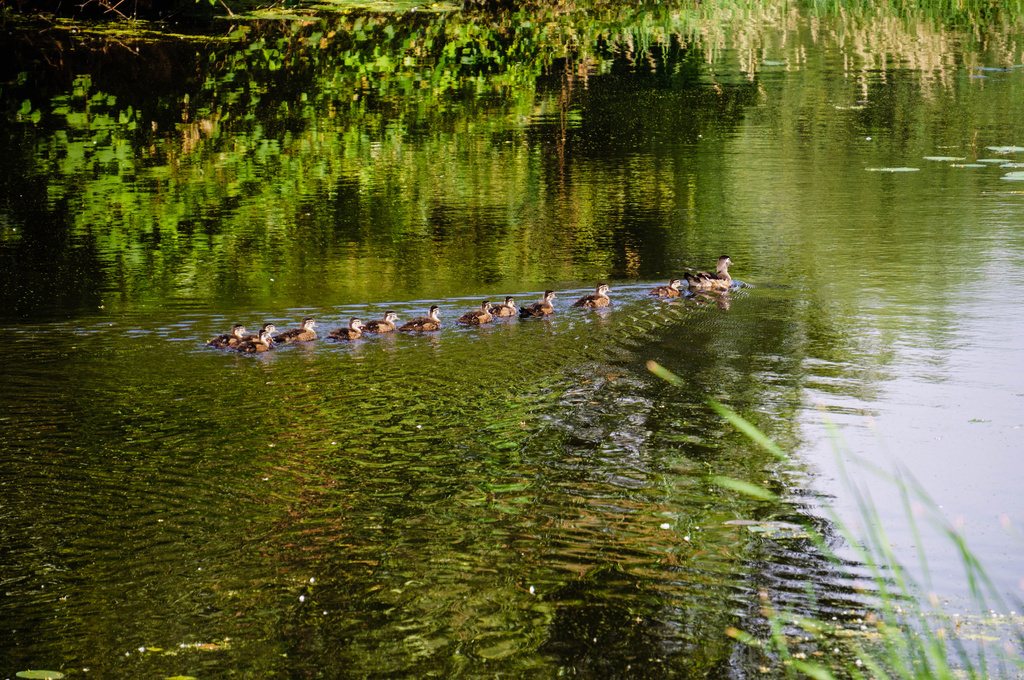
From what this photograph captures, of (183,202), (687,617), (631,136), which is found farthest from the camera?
(631,136)

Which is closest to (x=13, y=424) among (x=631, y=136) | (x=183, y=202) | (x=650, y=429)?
(x=650, y=429)

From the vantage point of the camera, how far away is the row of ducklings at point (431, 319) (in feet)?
34.4

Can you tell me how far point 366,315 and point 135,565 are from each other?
5.20m

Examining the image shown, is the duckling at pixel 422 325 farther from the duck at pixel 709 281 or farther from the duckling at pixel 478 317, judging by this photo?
the duck at pixel 709 281

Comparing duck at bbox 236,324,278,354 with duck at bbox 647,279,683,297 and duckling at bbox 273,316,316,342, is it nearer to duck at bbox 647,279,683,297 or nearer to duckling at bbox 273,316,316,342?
duckling at bbox 273,316,316,342

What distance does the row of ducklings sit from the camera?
1048 cm

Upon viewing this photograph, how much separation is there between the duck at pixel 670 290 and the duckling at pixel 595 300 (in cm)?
61

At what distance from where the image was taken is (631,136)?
68.9 feet

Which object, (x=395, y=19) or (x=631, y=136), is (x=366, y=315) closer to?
(x=631, y=136)

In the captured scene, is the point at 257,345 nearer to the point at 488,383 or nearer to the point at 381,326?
the point at 381,326

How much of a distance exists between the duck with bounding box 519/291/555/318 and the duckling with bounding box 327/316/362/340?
1.55m

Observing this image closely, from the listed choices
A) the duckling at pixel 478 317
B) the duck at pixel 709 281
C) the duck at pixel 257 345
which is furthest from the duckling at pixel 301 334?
the duck at pixel 709 281

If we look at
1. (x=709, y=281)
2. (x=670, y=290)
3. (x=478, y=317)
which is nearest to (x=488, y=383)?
(x=478, y=317)

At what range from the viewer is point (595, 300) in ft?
37.6
